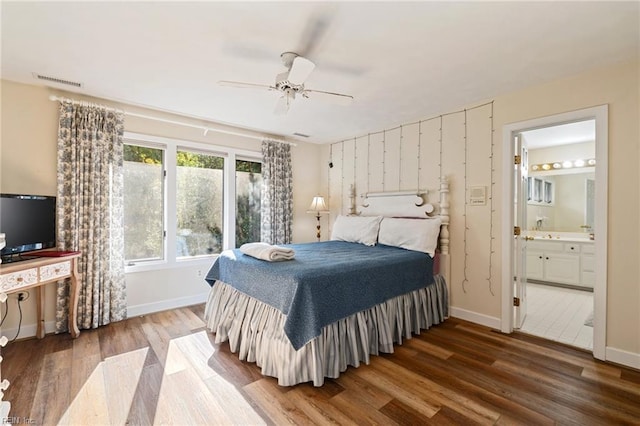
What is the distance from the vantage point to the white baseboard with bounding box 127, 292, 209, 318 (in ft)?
10.8

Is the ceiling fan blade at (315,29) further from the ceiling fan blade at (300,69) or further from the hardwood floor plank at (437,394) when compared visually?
the hardwood floor plank at (437,394)

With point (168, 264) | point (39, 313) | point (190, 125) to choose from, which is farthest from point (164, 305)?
point (190, 125)

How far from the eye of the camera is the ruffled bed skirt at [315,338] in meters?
2.00

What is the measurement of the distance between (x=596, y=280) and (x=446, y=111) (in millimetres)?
2204

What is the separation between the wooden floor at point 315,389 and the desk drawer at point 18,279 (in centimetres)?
63

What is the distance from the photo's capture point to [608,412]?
5.79 ft

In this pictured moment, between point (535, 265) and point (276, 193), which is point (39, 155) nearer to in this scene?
point (276, 193)

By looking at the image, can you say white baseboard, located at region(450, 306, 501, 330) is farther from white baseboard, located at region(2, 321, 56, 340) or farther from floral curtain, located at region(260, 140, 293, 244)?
white baseboard, located at region(2, 321, 56, 340)

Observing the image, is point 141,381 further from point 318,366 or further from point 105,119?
point 105,119

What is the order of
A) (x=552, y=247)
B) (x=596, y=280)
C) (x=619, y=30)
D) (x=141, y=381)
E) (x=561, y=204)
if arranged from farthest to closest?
(x=561, y=204)
(x=552, y=247)
(x=596, y=280)
(x=141, y=381)
(x=619, y=30)

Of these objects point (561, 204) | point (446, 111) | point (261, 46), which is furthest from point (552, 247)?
point (261, 46)

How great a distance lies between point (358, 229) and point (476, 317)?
66.2 inches

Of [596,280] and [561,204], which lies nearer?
[596,280]

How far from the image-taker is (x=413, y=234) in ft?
10.6
